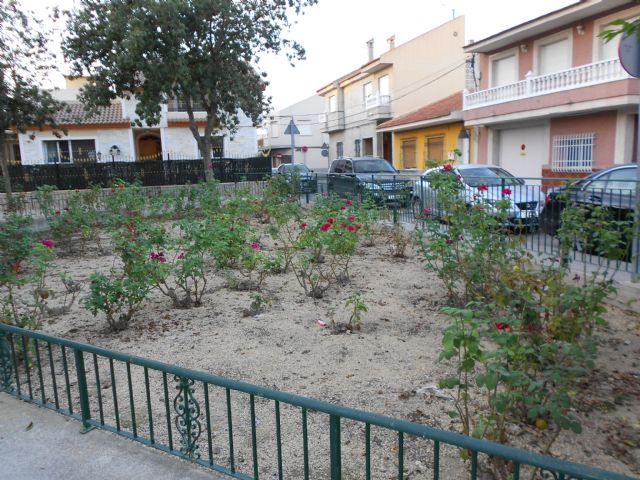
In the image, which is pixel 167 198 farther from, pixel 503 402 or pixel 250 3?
pixel 503 402

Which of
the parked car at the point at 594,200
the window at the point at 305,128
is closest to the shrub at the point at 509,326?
the parked car at the point at 594,200

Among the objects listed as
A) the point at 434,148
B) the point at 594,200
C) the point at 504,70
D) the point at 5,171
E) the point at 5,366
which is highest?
the point at 504,70

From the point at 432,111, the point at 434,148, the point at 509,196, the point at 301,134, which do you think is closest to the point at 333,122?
the point at 301,134

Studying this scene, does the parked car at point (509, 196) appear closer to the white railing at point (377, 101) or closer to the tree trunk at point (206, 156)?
the tree trunk at point (206, 156)

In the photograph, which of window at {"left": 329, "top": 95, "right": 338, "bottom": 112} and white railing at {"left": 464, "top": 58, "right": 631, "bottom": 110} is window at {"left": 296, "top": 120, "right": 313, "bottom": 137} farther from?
white railing at {"left": 464, "top": 58, "right": 631, "bottom": 110}

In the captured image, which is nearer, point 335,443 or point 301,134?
point 335,443

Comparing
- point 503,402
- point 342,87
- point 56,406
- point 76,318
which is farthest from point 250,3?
point 342,87

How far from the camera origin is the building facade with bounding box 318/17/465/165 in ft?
101

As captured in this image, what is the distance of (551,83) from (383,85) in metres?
16.2

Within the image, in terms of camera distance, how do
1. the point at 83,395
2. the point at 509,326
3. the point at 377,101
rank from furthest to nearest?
the point at 377,101 < the point at 83,395 < the point at 509,326

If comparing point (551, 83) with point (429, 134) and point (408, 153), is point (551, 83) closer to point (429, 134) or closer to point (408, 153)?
point (429, 134)

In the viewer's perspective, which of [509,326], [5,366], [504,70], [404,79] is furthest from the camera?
[404,79]

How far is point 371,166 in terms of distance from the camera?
17844 mm

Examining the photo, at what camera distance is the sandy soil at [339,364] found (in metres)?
3.19
